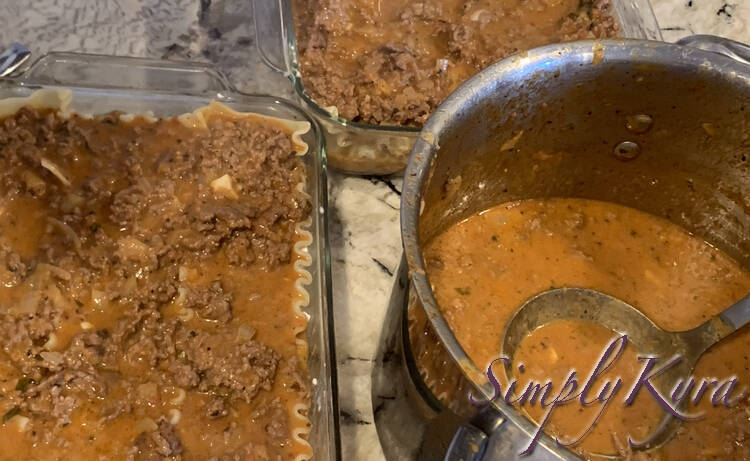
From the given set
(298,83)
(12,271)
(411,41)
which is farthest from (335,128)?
(12,271)

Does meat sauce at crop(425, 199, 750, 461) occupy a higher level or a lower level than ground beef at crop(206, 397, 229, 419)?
higher

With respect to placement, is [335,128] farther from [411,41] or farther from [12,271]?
[12,271]

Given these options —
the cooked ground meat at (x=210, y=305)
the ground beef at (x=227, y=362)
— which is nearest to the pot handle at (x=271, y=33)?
the cooked ground meat at (x=210, y=305)

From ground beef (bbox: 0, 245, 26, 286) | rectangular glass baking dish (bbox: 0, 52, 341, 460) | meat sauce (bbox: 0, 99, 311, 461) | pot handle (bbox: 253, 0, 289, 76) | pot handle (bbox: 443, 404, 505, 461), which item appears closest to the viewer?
pot handle (bbox: 443, 404, 505, 461)

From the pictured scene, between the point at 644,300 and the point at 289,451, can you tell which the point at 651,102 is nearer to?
the point at 644,300

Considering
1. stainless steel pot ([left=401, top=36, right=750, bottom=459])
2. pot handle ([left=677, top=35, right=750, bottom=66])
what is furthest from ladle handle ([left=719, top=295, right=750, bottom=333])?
pot handle ([left=677, top=35, right=750, bottom=66])

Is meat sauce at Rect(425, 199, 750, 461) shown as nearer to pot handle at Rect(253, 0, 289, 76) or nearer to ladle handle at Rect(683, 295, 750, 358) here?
ladle handle at Rect(683, 295, 750, 358)
